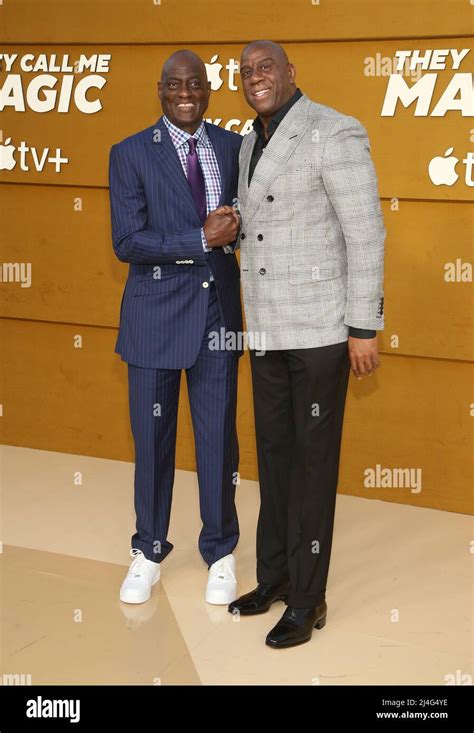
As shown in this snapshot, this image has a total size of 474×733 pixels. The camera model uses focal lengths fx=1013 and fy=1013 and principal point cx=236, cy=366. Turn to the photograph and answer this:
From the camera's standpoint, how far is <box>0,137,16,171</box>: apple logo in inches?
170

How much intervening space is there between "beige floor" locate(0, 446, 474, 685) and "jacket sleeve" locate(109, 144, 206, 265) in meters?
1.02

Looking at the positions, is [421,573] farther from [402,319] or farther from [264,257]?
[264,257]

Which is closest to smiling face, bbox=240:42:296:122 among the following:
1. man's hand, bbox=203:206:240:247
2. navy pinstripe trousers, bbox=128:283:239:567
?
man's hand, bbox=203:206:240:247

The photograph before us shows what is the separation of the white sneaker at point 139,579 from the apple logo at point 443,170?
5.32 ft

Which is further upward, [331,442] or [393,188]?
[393,188]

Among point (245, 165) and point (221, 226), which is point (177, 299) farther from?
point (245, 165)

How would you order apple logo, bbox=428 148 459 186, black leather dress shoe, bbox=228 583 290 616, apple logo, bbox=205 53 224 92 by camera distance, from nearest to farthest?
black leather dress shoe, bbox=228 583 290 616 < apple logo, bbox=428 148 459 186 < apple logo, bbox=205 53 224 92

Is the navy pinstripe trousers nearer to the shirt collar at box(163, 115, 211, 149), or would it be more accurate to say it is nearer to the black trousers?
the black trousers

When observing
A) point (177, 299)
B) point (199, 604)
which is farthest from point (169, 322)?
point (199, 604)

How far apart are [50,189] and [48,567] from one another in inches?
68.9

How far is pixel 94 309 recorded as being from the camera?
4.28m

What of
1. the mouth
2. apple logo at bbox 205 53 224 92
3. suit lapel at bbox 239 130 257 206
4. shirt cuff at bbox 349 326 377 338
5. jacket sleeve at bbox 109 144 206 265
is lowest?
shirt cuff at bbox 349 326 377 338

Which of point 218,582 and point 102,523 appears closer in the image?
point 218,582

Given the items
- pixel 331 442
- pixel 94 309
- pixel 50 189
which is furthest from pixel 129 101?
pixel 331 442
